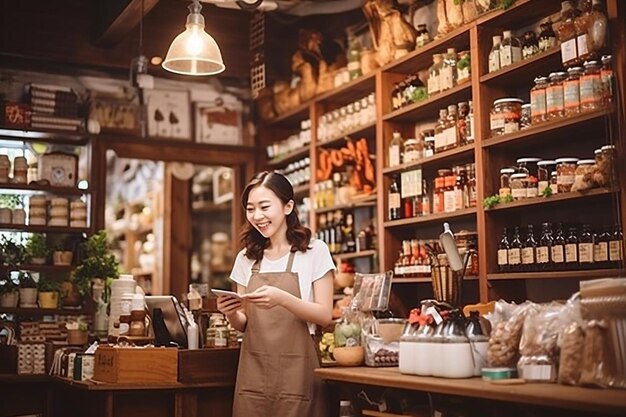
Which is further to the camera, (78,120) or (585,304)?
(78,120)

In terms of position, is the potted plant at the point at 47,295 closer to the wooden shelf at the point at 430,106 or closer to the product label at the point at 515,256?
the wooden shelf at the point at 430,106

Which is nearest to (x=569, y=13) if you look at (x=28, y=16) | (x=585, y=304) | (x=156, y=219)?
(x=585, y=304)

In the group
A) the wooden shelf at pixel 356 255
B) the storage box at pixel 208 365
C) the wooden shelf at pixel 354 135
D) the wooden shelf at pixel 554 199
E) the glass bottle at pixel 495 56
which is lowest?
the storage box at pixel 208 365

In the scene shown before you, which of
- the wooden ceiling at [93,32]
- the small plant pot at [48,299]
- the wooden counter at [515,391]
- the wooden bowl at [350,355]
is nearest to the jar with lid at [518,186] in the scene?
the wooden bowl at [350,355]

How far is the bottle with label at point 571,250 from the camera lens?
3951 mm

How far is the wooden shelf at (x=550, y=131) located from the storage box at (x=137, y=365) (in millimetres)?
2053

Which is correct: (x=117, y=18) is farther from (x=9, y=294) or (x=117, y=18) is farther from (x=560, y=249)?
(x=560, y=249)

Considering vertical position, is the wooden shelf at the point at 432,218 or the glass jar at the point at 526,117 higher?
the glass jar at the point at 526,117

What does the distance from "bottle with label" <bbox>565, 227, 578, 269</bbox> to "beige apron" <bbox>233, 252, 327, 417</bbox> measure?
1335mm

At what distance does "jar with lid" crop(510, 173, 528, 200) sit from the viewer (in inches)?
168

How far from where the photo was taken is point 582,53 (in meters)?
3.87

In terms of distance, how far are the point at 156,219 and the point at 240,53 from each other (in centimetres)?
252

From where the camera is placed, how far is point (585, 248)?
12.8ft

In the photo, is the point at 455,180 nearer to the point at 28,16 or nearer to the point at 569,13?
the point at 569,13
